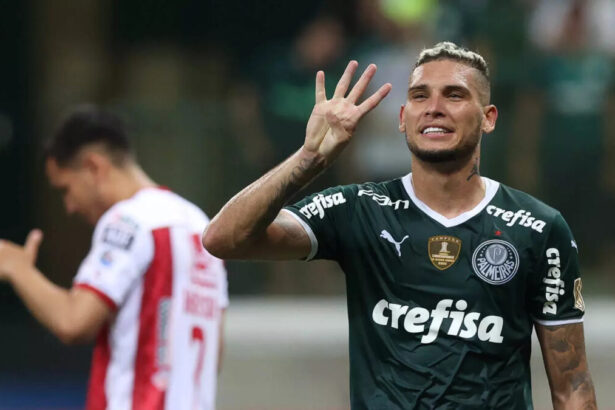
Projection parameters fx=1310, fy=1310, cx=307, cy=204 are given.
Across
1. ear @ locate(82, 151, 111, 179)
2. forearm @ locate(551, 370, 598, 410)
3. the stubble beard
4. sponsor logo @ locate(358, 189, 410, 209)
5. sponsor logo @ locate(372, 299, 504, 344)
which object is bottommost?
forearm @ locate(551, 370, 598, 410)

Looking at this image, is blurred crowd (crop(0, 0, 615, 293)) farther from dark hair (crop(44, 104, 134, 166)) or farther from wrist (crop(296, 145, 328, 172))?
wrist (crop(296, 145, 328, 172))

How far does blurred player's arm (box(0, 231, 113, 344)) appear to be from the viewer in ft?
16.8

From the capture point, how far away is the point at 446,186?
4.39 m

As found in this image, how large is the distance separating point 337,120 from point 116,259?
1.49m

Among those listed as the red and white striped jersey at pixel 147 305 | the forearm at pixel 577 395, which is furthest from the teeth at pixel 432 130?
the red and white striped jersey at pixel 147 305

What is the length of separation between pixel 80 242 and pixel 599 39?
4513 mm

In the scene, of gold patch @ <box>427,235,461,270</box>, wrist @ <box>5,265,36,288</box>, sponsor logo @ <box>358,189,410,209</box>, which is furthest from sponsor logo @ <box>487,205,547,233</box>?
wrist @ <box>5,265,36,288</box>

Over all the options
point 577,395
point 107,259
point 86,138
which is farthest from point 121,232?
point 577,395

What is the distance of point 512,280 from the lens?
4.25 m

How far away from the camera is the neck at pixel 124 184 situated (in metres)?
5.65

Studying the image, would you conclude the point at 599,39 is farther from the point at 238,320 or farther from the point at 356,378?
the point at 356,378

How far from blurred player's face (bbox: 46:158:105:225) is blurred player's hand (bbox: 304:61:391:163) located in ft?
5.92

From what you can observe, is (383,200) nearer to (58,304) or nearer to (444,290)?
(444,290)

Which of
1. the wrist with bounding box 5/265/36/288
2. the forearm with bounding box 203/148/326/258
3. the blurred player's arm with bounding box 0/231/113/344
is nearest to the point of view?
the forearm with bounding box 203/148/326/258
